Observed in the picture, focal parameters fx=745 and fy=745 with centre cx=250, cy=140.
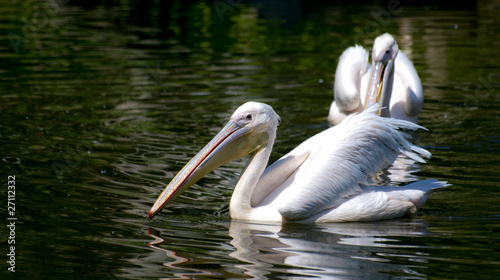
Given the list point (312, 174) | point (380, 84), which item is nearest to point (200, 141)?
point (380, 84)

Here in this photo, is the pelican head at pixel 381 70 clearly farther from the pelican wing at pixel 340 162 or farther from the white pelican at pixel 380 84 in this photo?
the pelican wing at pixel 340 162

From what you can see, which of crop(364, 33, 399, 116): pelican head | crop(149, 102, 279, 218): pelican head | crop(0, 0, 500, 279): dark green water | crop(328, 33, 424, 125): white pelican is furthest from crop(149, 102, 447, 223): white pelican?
crop(364, 33, 399, 116): pelican head

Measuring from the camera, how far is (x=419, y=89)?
7.55 meters

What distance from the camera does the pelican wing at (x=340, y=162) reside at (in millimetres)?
4887

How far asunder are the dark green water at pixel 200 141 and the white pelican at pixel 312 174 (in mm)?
129

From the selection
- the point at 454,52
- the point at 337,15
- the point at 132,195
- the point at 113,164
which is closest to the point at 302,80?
the point at 454,52

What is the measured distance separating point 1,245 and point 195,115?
3972 millimetres

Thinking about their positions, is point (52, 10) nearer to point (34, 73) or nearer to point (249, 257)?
point (34, 73)

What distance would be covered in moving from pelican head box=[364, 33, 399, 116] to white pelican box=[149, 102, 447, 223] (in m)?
1.99

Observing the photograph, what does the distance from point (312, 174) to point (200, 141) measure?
239 cm

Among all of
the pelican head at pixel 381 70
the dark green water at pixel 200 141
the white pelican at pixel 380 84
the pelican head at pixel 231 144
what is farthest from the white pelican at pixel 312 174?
the pelican head at pixel 381 70

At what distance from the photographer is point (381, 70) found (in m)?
7.24

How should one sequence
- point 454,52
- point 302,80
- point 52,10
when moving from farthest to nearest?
1. point 52,10
2. point 454,52
3. point 302,80

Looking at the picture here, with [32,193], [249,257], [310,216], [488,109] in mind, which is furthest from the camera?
[488,109]
